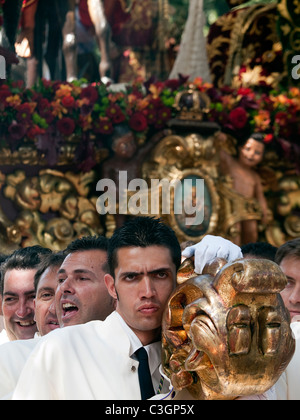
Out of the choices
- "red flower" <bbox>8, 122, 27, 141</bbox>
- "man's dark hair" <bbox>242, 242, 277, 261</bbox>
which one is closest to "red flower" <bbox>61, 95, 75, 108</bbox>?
"red flower" <bbox>8, 122, 27, 141</bbox>

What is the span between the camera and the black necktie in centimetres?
249

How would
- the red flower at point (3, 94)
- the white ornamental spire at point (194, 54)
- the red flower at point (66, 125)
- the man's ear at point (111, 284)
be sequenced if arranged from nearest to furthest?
the man's ear at point (111, 284) → the red flower at point (3, 94) → the red flower at point (66, 125) → the white ornamental spire at point (194, 54)

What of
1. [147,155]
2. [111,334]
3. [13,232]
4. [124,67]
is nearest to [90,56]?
[124,67]

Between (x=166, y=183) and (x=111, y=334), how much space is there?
5.42 metres

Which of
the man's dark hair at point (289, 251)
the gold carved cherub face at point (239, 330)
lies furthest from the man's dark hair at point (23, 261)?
the gold carved cherub face at point (239, 330)

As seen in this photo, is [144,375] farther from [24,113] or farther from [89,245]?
[24,113]

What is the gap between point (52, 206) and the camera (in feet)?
25.0

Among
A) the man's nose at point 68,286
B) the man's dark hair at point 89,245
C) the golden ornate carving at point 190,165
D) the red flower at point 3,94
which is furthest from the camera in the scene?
the golden ornate carving at point 190,165

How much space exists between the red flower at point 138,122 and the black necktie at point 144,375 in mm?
5534

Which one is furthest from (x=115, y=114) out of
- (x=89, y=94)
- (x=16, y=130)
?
(x=16, y=130)

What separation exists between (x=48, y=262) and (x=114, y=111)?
4214 mm

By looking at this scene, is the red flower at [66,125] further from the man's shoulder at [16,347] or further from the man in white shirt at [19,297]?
the man's shoulder at [16,347]

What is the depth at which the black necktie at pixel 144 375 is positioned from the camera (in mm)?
2488
